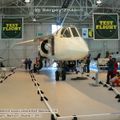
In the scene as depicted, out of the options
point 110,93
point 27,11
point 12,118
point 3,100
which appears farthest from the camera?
point 27,11

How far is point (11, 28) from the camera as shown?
25.8m

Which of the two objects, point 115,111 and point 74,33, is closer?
point 115,111

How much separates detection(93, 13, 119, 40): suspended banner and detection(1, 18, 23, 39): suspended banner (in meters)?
6.40

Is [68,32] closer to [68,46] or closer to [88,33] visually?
[68,46]

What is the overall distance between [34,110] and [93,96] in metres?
3.10

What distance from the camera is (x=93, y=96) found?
11.3 metres

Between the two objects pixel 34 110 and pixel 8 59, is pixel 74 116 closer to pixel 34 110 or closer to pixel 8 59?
pixel 34 110

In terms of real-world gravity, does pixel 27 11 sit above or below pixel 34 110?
above

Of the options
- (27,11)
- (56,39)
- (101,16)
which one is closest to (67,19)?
(27,11)

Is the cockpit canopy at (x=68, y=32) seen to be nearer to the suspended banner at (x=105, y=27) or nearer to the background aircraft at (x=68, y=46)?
the background aircraft at (x=68, y=46)

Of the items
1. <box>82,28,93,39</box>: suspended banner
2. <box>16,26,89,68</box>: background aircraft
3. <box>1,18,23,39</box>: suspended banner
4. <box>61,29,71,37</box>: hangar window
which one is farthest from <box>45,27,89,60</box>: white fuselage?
<box>82,28,93,39</box>: suspended banner

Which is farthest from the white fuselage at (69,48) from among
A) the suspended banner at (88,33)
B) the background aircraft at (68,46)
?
the suspended banner at (88,33)

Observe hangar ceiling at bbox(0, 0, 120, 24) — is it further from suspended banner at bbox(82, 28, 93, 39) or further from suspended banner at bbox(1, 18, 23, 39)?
suspended banner at bbox(1, 18, 23, 39)

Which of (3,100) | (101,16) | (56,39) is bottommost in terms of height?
(3,100)
